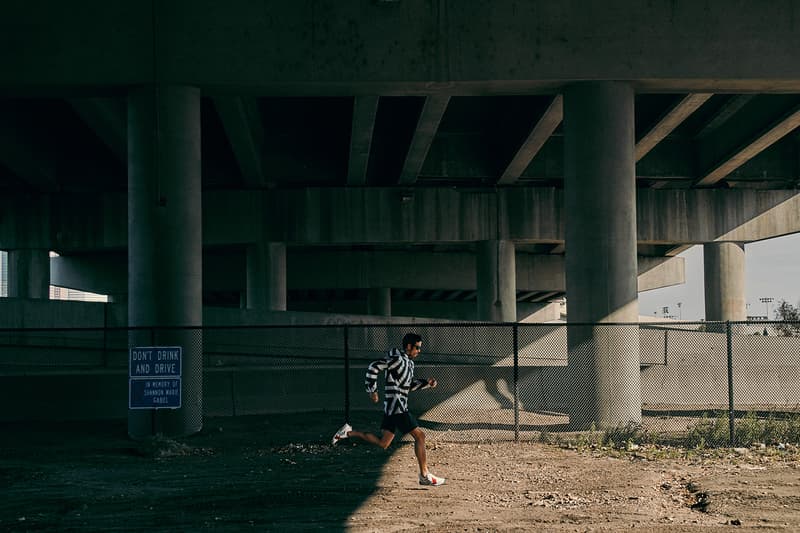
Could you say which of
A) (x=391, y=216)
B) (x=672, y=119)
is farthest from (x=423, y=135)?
(x=391, y=216)

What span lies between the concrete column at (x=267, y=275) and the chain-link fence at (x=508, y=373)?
6.56 meters

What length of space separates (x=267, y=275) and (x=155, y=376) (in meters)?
17.2

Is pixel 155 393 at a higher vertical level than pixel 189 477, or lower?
higher

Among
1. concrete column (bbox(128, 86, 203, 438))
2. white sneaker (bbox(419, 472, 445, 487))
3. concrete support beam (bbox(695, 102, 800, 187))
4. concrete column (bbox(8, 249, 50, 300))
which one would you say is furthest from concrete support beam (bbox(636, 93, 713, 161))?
concrete column (bbox(8, 249, 50, 300))

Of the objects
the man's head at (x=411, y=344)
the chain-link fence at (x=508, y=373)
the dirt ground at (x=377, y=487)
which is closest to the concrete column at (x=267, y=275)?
the chain-link fence at (x=508, y=373)

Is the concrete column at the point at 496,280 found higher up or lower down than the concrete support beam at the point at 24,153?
lower down

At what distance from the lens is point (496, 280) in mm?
34219

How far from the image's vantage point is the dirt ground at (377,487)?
388 inches

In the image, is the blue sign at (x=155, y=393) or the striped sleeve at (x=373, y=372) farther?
the blue sign at (x=155, y=393)

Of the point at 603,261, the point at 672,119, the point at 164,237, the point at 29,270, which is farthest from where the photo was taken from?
the point at 29,270

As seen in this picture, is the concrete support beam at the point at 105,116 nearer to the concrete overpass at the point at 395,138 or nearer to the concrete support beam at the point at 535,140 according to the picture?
the concrete overpass at the point at 395,138

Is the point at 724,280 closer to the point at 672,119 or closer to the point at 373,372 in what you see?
the point at 672,119

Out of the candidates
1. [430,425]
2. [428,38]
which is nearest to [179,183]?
[428,38]

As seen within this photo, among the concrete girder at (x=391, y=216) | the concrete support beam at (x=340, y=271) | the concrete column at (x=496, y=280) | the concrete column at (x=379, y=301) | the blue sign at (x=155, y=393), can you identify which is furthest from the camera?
the concrete column at (x=379, y=301)
